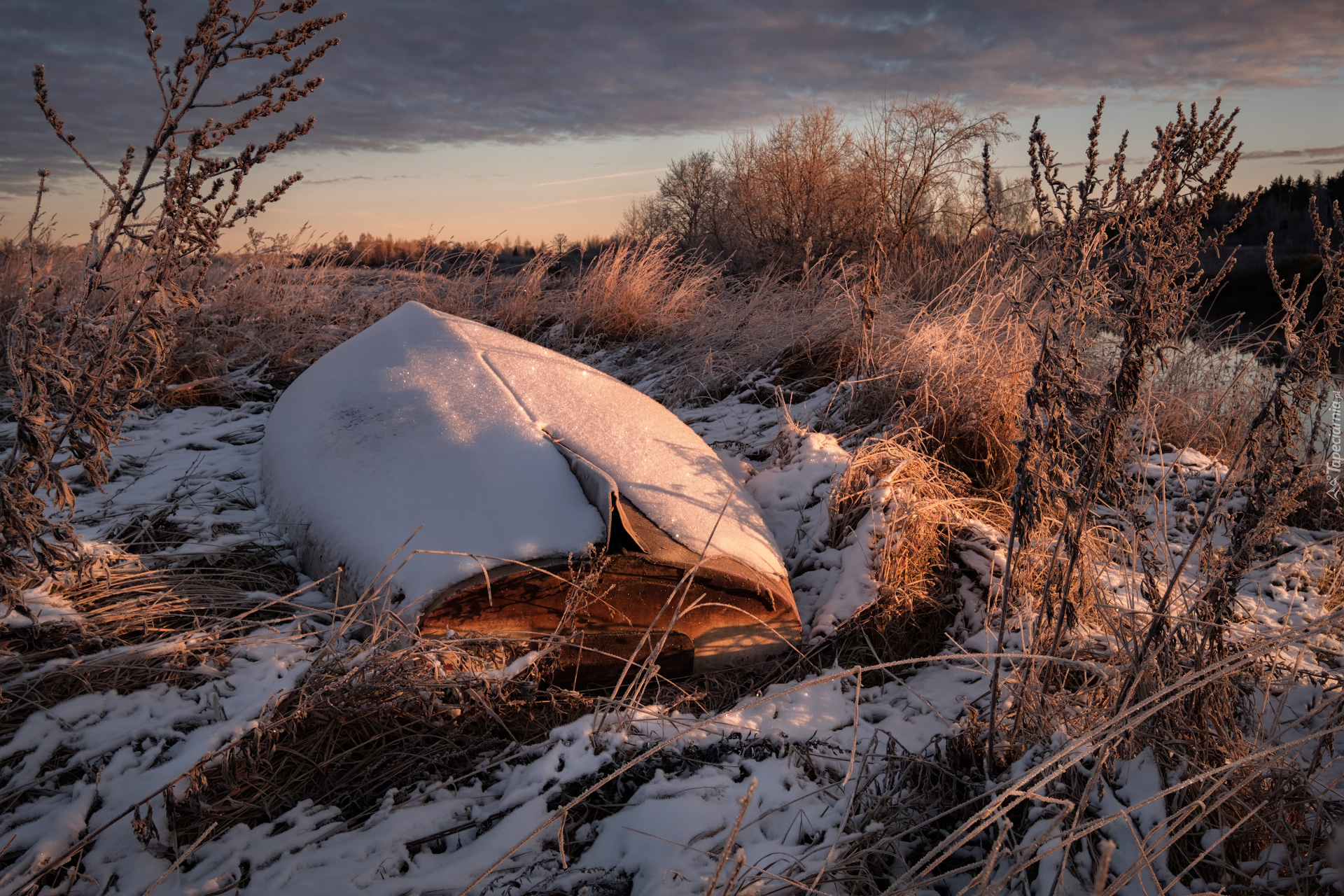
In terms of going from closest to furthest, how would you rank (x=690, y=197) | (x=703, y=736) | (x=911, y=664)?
(x=703, y=736)
(x=911, y=664)
(x=690, y=197)

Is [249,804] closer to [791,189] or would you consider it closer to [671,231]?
[791,189]

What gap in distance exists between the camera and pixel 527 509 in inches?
77.0

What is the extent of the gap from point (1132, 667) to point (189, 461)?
3.56m

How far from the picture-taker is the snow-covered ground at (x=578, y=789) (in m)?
1.38

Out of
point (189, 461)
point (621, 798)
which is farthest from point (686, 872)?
point (189, 461)

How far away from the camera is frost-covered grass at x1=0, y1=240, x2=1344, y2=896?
1.36 meters

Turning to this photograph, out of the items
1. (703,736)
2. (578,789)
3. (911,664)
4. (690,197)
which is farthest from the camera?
(690,197)

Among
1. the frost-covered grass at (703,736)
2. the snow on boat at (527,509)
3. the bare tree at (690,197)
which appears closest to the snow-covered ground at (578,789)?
the frost-covered grass at (703,736)

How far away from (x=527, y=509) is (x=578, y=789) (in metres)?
0.69

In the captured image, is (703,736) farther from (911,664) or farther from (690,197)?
(690,197)

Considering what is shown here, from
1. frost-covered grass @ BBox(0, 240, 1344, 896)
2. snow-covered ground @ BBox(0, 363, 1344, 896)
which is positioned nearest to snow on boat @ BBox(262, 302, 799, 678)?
frost-covered grass @ BBox(0, 240, 1344, 896)

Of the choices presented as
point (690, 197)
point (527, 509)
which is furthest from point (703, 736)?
point (690, 197)

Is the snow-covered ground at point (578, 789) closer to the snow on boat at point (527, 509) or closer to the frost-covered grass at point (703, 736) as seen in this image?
the frost-covered grass at point (703, 736)

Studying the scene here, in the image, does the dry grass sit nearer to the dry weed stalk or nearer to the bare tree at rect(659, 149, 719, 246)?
the dry weed stalk
